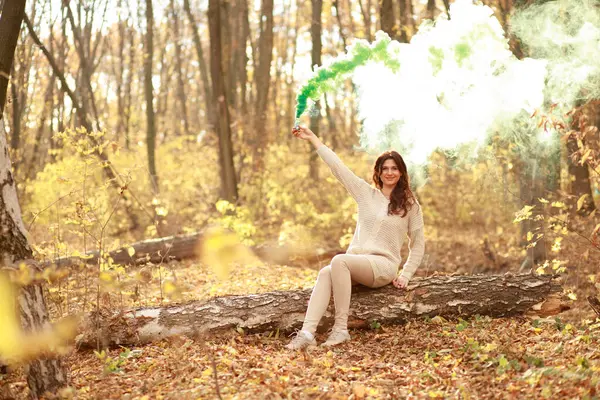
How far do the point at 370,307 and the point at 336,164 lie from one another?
4.11 ft

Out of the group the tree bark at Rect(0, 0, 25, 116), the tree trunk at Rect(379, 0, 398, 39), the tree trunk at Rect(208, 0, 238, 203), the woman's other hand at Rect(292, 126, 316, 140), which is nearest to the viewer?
the tree bark at Rect(0, 0, 25, 116)

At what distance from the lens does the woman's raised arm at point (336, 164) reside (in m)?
5.28

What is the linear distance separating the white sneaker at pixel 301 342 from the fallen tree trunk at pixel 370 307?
32 cm

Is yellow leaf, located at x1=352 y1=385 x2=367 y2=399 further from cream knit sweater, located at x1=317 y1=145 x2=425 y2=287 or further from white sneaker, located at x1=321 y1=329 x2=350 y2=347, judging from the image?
cream knit sweater, located at x1=317 y1=145 x2=425 y2=287

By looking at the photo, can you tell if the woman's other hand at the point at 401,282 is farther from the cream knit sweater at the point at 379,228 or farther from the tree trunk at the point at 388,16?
the tree trunk at the point at 388,16

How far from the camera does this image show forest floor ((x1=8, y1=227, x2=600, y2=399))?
3.72m

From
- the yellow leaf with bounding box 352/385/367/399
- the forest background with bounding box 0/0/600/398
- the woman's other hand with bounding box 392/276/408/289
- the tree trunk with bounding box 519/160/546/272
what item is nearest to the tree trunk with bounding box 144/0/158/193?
the forest background with bounding box 0/0/600/398

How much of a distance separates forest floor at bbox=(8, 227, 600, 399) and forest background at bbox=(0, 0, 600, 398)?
32mm

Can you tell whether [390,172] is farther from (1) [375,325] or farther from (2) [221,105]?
(2) [221,105]

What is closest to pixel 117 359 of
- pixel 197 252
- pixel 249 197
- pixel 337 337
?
pixel 337 337

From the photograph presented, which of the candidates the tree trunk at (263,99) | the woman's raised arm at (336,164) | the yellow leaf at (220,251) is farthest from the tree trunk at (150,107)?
the yellow leaf at (220,251)

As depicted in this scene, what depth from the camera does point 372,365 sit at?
4.43 m

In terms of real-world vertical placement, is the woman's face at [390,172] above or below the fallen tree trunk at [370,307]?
above

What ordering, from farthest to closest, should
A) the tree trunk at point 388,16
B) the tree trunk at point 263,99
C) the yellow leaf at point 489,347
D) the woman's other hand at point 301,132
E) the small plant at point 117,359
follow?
the tree trunk at point 263,99 → the tree trunk at point 388,16 → the woman's other hand at point 301,132 → the yellow leaf at point 489,347 → the small plant at point 117,359
